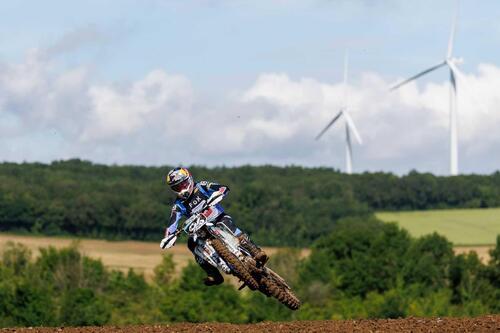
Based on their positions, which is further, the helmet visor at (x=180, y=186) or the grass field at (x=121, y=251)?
the grass field at (x=121, y=251)

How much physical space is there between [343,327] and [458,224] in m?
136

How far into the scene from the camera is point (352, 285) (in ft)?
465

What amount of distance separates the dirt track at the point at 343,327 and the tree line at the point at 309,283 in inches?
3302

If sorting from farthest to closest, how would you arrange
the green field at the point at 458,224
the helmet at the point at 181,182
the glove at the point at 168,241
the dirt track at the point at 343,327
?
1. the green field at the point at 458,224
2. the dirt track at the point at 343,327
3. the helmet at the point at 181,182
4. the glove at the point at 168,241

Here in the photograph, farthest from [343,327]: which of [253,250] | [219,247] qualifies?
[219,247]

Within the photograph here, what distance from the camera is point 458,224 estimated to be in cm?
16175

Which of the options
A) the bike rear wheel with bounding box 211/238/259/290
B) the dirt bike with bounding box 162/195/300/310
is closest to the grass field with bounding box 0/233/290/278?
the dirt bike with bounding box 162/195/300/310

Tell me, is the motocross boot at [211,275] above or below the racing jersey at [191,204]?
below

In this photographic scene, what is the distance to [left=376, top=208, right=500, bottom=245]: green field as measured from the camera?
499ft

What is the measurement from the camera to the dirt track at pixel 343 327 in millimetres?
27234

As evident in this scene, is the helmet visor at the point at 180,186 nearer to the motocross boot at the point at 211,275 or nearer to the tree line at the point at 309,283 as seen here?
the motocross boot at the point at 211,275

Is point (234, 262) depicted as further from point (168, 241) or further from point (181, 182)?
point (181, 182)

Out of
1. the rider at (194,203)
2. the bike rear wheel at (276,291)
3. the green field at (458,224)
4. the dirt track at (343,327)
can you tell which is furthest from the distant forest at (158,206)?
the rider at (194,203)

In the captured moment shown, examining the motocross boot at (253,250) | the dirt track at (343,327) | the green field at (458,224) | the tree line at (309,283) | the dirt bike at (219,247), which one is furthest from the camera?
the green field at (458,224)
